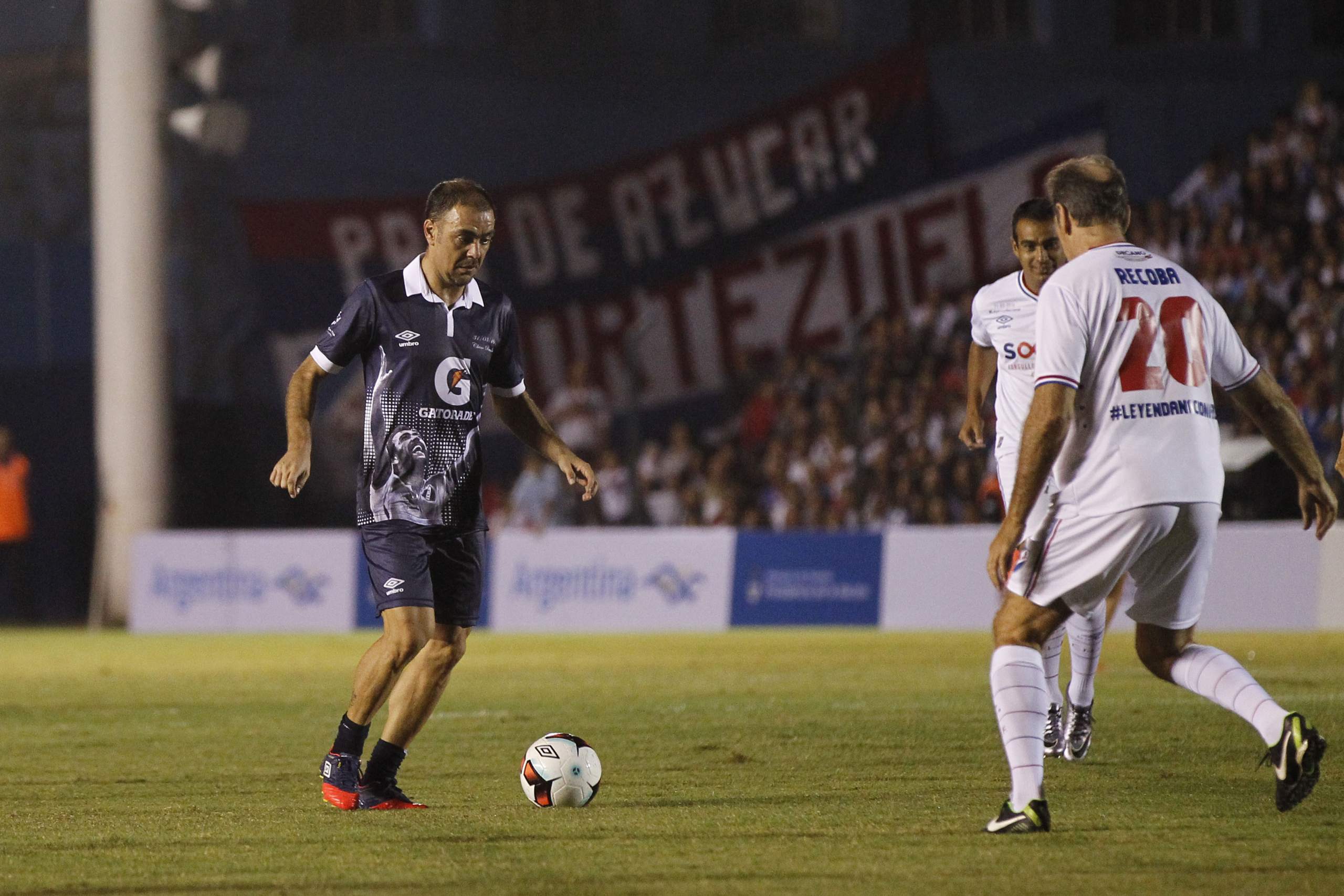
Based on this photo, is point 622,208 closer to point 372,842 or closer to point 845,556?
point 845,556

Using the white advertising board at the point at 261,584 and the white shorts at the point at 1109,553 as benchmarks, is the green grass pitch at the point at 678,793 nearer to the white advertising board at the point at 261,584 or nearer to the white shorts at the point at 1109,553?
the white shorts at the point at 1109,553

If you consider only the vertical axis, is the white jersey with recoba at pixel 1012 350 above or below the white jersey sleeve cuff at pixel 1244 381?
above

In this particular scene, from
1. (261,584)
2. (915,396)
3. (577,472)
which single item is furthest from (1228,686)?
(915,396)

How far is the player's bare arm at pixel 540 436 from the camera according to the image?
24.2 ft

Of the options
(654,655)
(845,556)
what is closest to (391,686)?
(654,655)

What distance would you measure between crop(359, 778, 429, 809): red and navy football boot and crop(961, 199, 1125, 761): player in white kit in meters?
3.00

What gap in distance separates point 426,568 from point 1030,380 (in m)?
3.20

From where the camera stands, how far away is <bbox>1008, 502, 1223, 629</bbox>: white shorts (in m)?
5.82

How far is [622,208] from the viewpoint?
27672 mm

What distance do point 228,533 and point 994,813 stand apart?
15.1 metres

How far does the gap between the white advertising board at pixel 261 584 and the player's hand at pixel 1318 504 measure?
14.5 metres

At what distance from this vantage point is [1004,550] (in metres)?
5.66

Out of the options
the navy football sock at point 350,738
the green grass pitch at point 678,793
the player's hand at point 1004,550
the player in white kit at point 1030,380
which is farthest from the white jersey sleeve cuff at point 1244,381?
the navy football sock at point 350,738

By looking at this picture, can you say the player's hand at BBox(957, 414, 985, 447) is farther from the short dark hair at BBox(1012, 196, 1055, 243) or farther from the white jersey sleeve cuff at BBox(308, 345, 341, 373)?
the white jersey sleeve cuff at BBox(308, 345, 341, 373)
